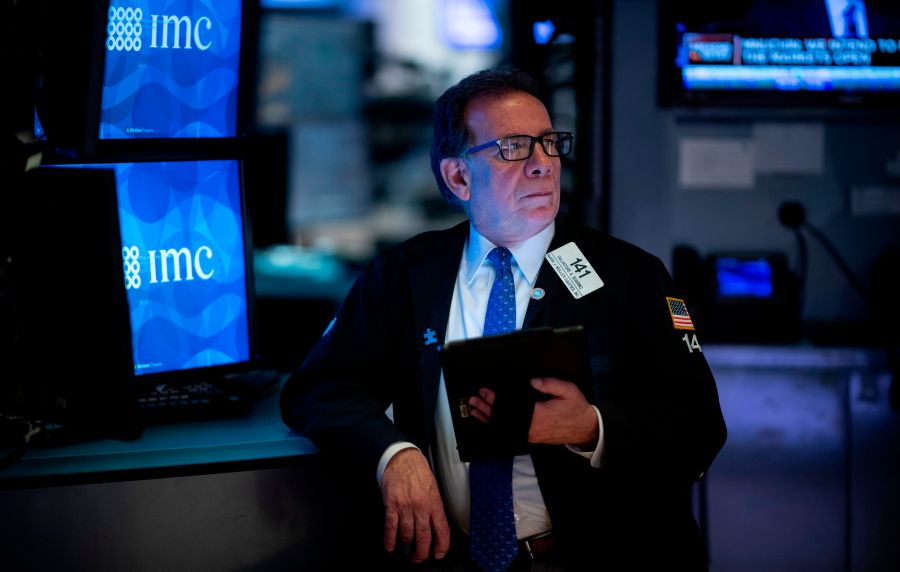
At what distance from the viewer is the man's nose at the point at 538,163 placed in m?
1.55

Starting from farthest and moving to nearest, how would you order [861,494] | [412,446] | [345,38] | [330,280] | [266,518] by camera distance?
[345,38] < [330,280] < [861,494] < [266,518] < [412,446]

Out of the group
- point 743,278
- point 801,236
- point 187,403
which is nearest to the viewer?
point 187,403

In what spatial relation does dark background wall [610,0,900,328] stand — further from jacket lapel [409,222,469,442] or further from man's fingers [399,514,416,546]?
man's fingers [399,514,416,546]

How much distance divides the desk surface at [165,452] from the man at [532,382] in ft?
0.25

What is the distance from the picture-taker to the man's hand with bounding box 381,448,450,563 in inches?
54.2

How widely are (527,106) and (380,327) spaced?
1.83 feet

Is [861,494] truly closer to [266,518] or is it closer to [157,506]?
[266,518]

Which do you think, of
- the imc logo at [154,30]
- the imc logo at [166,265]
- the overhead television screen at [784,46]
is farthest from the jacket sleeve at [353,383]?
the overhead television screen at [784,46]

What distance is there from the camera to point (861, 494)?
2494mm

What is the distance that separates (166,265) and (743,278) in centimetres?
178

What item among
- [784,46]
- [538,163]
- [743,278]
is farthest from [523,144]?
[784,46]

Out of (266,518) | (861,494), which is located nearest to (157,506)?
(266,518)

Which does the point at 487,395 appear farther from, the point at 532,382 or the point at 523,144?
the point at 523,144

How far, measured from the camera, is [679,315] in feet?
4.92
